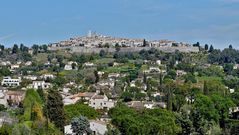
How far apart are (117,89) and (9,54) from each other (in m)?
64.4

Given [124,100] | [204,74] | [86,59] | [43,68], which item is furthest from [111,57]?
[124,100]

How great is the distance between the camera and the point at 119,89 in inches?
3760

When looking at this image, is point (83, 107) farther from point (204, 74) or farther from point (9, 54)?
point (9, 54)

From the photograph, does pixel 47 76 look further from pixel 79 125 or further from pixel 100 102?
pixel 79 125

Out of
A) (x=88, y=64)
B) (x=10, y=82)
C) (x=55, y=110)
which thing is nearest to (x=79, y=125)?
(x=55, y=110)

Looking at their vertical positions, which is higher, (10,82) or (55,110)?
(55,110)

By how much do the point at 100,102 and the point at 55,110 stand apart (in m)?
29.8

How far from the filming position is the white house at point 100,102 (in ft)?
259

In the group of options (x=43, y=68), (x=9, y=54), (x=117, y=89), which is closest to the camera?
(x=117, y=89)

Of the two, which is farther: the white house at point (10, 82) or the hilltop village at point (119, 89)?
the white house at point (10, 82)

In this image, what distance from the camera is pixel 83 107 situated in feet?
199

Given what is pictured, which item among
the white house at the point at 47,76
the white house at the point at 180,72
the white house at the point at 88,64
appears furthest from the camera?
the white house at the point at 88,64

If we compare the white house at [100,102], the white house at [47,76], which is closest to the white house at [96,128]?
the white house at [100,102]

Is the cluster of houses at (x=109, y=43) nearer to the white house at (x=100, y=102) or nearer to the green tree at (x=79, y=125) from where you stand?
the white house at (x=100, y=102)
